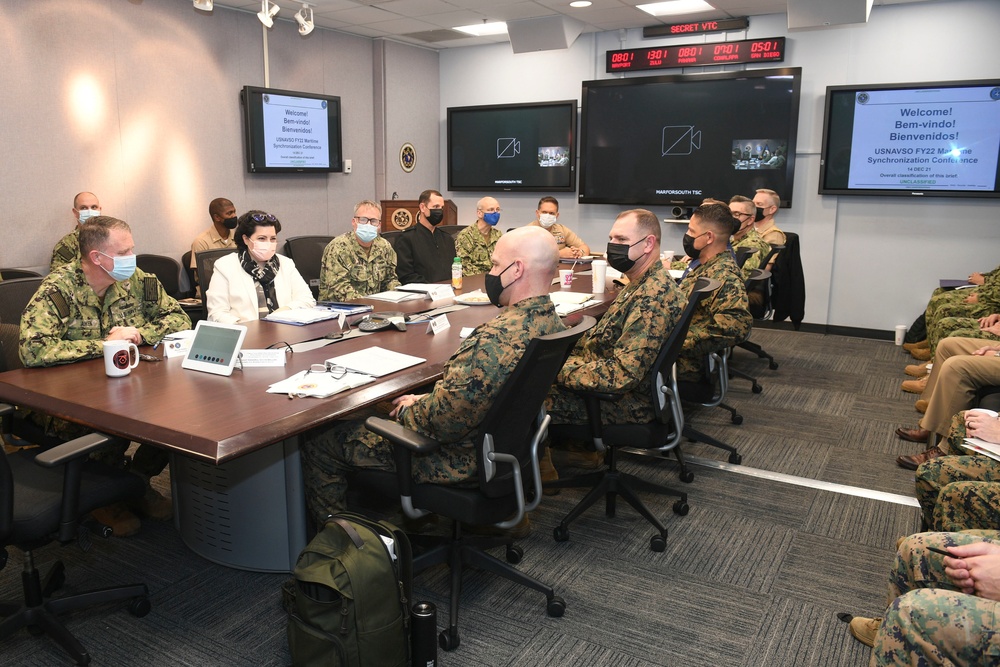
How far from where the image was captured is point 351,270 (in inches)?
182

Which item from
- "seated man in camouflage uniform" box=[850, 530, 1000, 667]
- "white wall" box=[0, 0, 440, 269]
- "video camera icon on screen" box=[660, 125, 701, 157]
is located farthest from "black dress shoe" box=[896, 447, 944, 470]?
"white wall" box=[0, 0, 440, 269]

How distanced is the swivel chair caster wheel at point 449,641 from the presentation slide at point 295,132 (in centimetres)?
541

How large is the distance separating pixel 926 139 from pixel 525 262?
18.0 feet

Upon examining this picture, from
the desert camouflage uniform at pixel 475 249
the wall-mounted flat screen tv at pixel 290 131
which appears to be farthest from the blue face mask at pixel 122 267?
the wall-mounted flat screen tv at pixel 290 131

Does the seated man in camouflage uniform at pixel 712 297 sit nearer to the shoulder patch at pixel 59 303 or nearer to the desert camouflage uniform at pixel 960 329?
the desert camouflage uniform at pixel 960 329

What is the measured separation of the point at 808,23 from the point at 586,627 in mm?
5329

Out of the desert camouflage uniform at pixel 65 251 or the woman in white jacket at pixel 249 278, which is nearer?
the woman in white jacket at pixel 249 278

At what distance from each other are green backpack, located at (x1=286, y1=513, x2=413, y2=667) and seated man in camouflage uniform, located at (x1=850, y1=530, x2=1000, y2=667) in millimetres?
1179

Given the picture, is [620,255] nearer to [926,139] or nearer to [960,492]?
[960,492]

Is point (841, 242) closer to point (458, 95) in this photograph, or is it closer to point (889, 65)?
point (889, 65)

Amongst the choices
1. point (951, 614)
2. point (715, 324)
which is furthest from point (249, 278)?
point (951, 614)

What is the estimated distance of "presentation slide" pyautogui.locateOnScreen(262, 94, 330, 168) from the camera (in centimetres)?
675

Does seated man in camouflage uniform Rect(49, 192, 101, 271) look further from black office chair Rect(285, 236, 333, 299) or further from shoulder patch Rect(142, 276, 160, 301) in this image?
shoulder patch Rect(142, 276, 160, 301)

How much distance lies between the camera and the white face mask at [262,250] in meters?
3.71
